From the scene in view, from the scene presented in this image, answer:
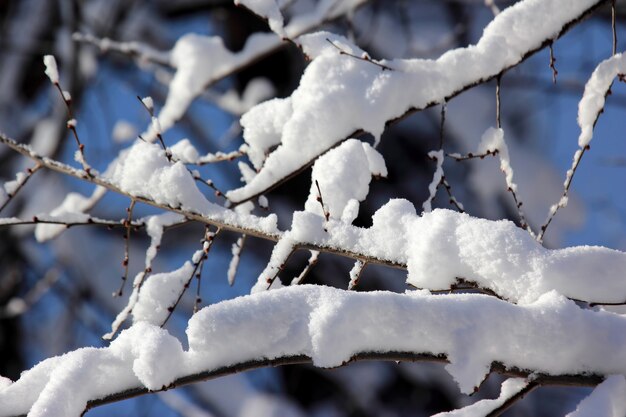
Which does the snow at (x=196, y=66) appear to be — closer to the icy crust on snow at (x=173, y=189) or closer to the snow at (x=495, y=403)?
the icy crust on snow at (x=173, y=189)

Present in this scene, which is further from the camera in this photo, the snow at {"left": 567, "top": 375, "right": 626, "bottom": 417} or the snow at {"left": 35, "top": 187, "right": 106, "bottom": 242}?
the snow at {"left": 35, "top": 187, "right": 106, "bottom": 242}

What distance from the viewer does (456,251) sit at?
1268mm

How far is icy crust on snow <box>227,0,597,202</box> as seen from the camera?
1.58 meters

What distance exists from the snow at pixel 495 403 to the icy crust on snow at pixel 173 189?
48 centimetres

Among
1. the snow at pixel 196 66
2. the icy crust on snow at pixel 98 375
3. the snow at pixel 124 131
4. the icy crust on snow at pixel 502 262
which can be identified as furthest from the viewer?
the snow at pixel 124 131

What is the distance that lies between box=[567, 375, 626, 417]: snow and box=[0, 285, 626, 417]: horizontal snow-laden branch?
2cm

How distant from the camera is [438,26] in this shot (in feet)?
17.5

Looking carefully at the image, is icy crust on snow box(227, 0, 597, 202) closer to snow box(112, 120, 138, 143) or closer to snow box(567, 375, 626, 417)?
snow box(567, 375, 626, 417)

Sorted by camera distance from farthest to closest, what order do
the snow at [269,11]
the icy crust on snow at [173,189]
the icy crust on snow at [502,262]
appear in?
the snow at [269,11]
the icy crust on snow at [173,189]
the icy crust on snow at [502,262]

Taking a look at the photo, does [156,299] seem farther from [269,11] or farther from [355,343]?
[269,11]

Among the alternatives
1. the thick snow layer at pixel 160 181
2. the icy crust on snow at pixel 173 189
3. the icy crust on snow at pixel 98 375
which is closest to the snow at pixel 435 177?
the icy crust on snow at pixel 173 189

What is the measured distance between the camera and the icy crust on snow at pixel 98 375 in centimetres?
112

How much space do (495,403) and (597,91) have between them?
29.3 inches

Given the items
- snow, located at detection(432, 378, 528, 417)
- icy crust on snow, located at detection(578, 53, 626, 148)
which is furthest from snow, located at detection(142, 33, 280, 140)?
snow, located at detection(432, 378, 528, 417)
